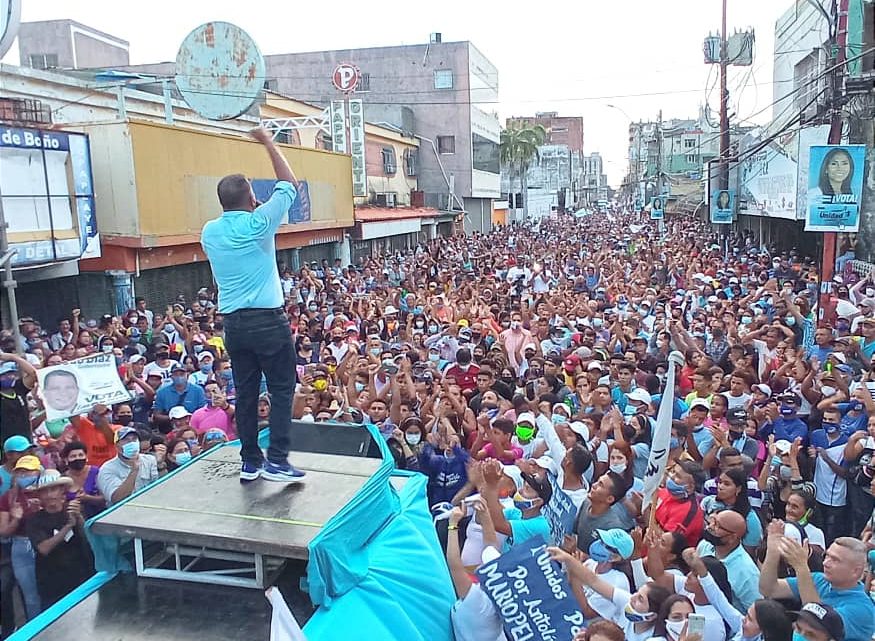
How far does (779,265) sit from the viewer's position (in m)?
17.7

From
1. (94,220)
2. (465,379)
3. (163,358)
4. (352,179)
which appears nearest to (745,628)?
(465,379)

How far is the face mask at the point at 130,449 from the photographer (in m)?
5.67

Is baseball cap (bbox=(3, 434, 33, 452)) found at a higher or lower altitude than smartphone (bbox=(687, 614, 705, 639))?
higher

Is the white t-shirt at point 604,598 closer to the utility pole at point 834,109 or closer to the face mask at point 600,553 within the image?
the face mask at point 600,553

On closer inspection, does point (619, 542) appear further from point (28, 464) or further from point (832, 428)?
point (28, 464)

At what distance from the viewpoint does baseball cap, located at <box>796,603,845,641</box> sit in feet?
11.3

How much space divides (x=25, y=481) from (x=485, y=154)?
138 ft

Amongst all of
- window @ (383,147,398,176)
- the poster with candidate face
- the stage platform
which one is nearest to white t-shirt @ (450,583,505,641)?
the stage platform

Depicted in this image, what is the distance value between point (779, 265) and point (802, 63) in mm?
8714

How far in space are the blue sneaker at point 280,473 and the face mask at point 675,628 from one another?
1837 mm

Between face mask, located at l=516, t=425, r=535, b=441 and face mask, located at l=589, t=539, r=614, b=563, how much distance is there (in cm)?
211

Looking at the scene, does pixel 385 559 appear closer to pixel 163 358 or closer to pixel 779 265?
pixel 163 358

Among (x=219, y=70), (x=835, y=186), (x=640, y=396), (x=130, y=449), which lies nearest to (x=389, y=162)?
(x=219, y=70)

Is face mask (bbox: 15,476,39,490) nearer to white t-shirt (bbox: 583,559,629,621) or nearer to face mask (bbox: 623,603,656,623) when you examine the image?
white t-shirt (bbox: 583,559,629,621)
